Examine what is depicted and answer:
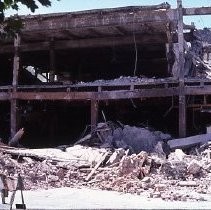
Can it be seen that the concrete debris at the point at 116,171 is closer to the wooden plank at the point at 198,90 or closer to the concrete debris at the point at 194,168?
the concrete debris at the point at 194,168

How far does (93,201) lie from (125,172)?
2.79 m

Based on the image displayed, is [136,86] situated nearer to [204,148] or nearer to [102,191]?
[204,148]

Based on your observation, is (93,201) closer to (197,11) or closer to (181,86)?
(181,86)

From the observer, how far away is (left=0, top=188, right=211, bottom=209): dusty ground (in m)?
9.81

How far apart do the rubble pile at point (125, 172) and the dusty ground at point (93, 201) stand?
0.59m

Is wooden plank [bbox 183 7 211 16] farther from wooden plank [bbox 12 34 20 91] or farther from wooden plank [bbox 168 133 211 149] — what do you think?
wooden plank [bbox 12 34 20 91]

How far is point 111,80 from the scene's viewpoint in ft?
58.2

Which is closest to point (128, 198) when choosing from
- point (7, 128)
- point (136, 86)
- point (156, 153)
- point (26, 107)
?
point (156, 153)

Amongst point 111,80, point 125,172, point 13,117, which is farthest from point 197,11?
point 13,117

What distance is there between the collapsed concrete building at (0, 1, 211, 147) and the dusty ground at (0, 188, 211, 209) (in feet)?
17.6

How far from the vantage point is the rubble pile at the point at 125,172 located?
1221 centimetres

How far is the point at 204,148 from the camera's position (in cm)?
1525

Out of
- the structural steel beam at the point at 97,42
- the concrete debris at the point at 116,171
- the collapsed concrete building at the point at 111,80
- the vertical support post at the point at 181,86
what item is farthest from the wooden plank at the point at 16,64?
the vertical support post at the point at 181,86

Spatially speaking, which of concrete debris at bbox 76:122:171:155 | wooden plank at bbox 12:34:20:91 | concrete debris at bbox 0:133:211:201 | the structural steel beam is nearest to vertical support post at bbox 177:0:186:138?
concrete debris at bbox 76:122:171:155
